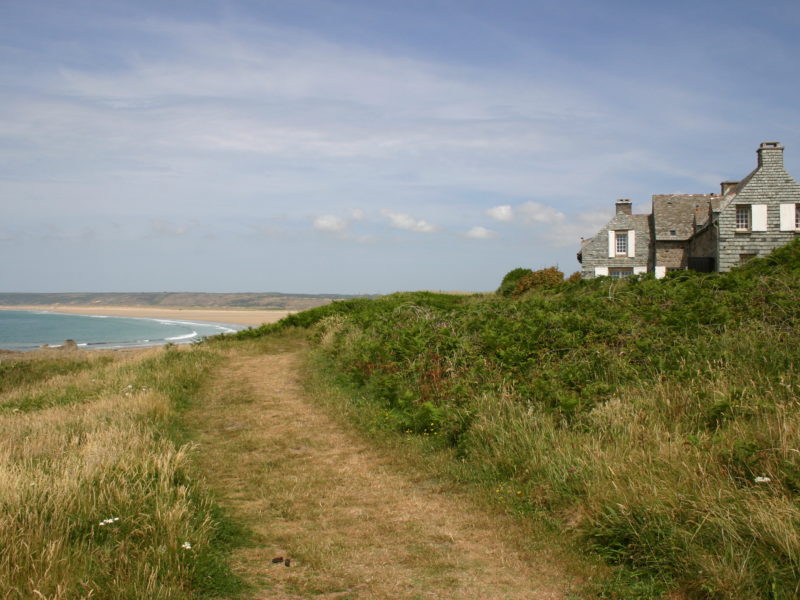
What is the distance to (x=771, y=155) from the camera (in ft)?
92.7

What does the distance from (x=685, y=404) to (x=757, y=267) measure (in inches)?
334

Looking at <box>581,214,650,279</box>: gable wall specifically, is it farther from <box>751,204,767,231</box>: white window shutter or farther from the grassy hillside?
the grassy hillside

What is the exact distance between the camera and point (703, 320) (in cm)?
973

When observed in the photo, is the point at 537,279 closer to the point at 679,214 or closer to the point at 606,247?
the point at 606,247

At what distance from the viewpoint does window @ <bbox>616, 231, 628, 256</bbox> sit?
37594 millimetres

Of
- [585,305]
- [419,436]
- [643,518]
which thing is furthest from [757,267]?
[643,518]

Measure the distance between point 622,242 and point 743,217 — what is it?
9696mm

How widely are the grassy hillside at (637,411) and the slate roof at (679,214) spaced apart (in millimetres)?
23423

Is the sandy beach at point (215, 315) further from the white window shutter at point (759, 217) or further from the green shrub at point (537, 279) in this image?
the white window shutter at point (759, 217)

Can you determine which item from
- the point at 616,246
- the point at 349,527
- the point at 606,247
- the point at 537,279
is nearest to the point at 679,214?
the point at 616,246

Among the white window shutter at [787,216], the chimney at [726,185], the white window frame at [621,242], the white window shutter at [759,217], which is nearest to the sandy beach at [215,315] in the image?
the white window frame at [621,242]

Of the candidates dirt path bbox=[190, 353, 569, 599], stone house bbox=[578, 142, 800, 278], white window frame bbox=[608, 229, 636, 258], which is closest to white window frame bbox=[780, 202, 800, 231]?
stone house bbox=[578, 142, 800, 278]

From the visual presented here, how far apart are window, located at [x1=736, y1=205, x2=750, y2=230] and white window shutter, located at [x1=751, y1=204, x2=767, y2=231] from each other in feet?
1.32

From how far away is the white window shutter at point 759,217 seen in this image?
27.7 m
